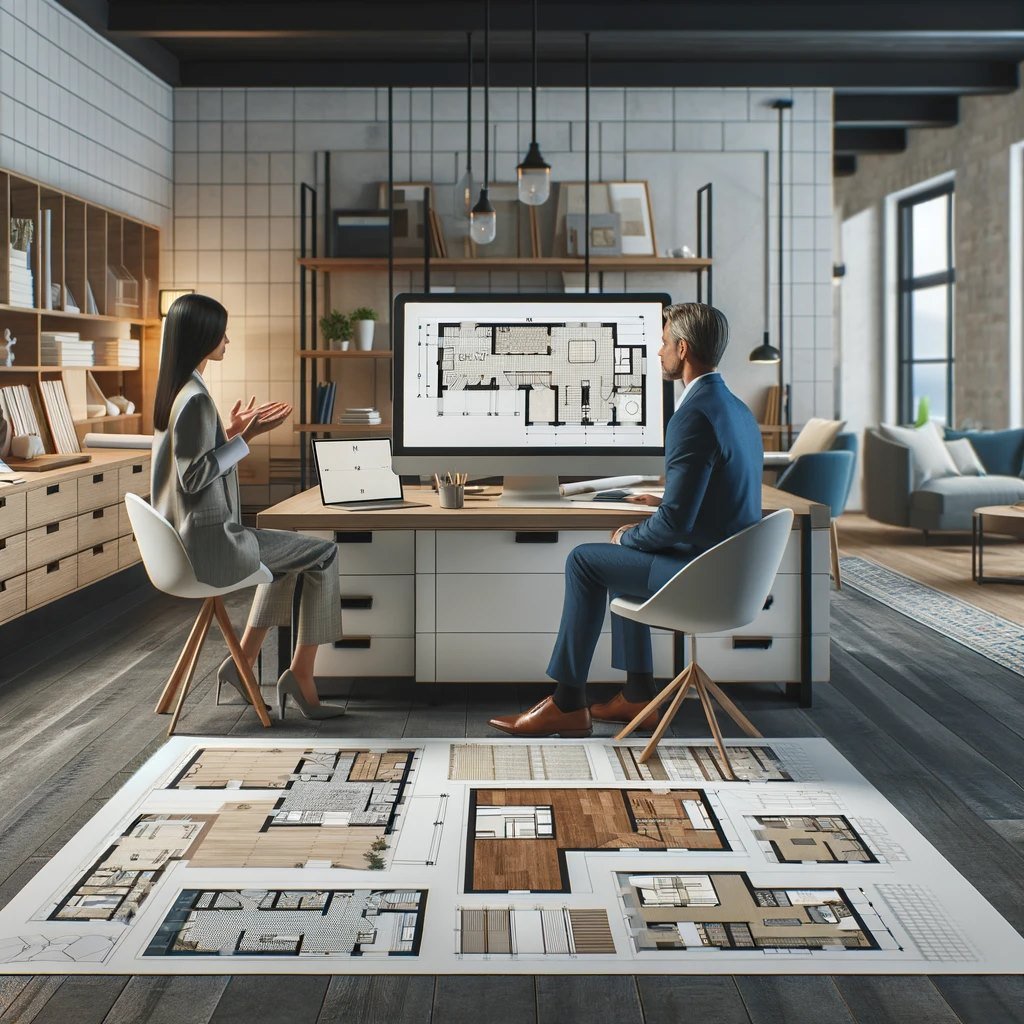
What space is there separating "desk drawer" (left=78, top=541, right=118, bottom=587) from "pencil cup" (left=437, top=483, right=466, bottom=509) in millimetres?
2269

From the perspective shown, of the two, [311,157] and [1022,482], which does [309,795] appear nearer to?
[311,157]

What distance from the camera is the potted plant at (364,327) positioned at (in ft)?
23.7

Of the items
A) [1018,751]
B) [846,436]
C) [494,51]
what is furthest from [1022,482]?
[1018,751]

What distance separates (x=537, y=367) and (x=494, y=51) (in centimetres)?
429

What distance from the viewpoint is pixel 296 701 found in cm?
361

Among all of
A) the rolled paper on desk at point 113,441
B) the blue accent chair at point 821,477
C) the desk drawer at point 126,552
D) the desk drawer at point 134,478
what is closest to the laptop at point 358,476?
the desk drawer at point 134,478

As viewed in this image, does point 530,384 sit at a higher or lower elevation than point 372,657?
higher

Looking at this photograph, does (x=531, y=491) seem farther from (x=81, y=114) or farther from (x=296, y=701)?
(x=81, y=114)

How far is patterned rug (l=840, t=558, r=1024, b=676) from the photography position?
4.61 meters

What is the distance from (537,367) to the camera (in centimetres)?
356

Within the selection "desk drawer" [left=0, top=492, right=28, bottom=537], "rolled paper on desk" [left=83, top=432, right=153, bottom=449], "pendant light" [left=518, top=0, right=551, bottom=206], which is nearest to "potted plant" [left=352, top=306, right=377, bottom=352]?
"rolled paper on desk" [left=83, top=432, right=153, bottom=449]

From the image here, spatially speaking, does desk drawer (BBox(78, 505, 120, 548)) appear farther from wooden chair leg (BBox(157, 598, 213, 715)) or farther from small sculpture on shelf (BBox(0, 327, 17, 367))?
wooden chair leg (BBox(157, 598, 213, 715))

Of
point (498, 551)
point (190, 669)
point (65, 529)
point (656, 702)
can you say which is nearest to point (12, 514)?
point (65, 529)

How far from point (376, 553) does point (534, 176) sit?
1.87m
